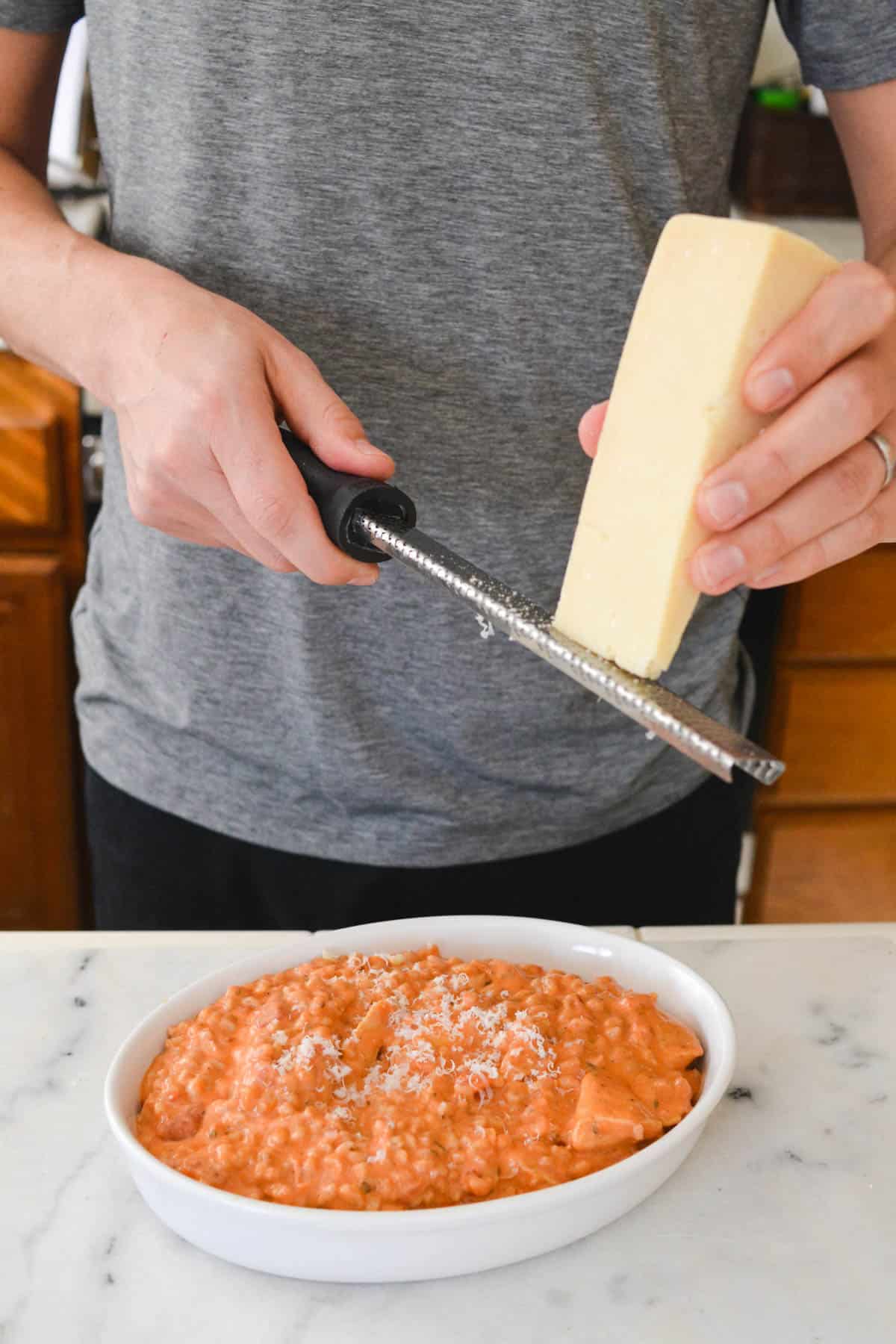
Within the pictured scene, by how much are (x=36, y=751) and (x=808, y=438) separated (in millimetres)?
1328

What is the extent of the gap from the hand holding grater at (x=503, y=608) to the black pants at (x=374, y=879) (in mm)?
386

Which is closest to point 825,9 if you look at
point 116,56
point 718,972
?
A: point 116,56

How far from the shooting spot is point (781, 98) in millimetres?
2082

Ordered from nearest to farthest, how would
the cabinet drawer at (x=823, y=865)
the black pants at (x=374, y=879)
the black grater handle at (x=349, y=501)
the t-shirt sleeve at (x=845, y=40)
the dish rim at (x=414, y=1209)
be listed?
1. the dish rim at (x=414, y=1209)
2. the black grater handle at (x=349, y=501)
3. the t-shirt sleeve at (x=845, y=40)
4. the black pants at (x=374, y=879)
5. the cabinet drawer at (x=823, y=865)

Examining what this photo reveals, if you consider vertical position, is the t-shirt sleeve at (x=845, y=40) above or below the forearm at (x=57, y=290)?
above

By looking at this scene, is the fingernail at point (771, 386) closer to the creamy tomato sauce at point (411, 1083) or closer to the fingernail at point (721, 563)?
the fingernail at point (721, 563)

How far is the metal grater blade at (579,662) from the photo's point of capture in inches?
23.0

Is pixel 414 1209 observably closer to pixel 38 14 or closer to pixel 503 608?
pixel 503 608

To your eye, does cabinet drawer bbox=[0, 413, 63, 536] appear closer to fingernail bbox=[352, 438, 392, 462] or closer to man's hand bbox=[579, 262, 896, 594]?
fingernail bbox=[352, 438, 392, 462]

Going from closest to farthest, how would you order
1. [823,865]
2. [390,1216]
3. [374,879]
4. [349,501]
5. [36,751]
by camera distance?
[390,1216]
[349,501]
[374,879]
[36,751]
[823,865]

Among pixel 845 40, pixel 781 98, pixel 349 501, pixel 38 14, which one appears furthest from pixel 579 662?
pixel 781 98

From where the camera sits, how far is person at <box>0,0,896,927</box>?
32.6 inches

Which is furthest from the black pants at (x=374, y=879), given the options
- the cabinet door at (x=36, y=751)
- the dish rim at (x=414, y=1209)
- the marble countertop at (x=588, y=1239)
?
the cabinet door at (x=36, y=751)

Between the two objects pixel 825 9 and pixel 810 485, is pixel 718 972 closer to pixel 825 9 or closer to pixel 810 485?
pixel 810 485
